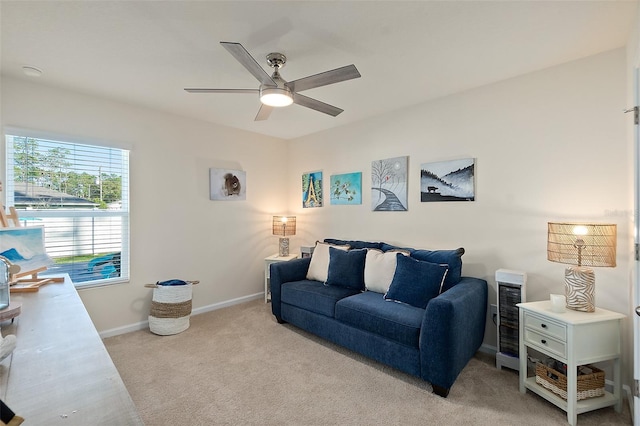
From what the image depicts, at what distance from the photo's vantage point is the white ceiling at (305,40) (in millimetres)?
1780

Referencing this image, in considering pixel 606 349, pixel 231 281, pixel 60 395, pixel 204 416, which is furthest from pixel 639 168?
pixel 231 281

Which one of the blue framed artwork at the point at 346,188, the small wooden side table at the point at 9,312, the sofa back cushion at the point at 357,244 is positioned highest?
the blue framed artwork at the point at 346,188

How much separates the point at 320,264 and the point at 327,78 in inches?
86.0

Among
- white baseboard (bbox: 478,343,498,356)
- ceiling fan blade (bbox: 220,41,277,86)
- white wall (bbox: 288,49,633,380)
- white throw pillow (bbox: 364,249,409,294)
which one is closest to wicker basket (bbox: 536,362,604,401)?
white wall (bbox: 288,49,633,380)

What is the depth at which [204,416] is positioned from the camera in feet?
6.44

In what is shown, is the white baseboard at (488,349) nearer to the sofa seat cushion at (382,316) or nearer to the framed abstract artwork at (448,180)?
the sofa seat cushion at (382,316)

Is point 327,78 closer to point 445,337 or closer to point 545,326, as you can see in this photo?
point 445,337

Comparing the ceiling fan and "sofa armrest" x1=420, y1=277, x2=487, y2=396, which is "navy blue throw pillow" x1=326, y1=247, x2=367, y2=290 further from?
the ceiling fan

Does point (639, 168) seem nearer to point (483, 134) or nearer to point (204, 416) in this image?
point (483, 134)

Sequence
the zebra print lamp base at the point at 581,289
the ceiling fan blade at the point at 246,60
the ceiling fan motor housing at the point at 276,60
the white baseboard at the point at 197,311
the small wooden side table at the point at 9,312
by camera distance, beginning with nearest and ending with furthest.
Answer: the small wooden side table at the point at 9,312, the ceiling fan blade at the point at 246,60, the zebra print lamp base at the point at 581,289, the ceiling fan motor housing at the point at 276,60, the white baseboard at the point at 197,311

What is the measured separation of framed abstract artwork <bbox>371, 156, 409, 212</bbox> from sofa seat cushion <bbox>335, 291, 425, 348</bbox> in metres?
1.14

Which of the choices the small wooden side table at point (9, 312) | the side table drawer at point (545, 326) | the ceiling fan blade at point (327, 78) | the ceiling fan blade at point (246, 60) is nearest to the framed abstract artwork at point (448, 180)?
the side table drawer at point (545, 326)

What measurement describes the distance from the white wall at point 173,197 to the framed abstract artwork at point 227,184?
72mm

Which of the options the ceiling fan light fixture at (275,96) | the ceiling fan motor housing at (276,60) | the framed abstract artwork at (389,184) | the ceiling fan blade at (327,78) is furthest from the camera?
the framed abstract artwork at (389,184)
